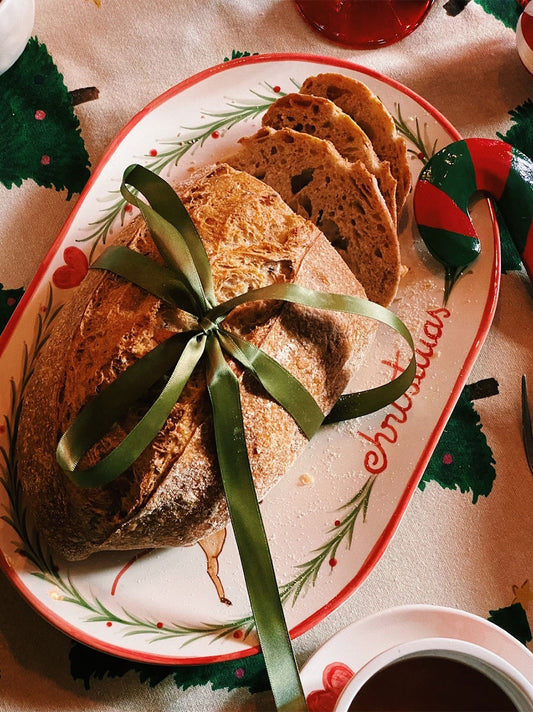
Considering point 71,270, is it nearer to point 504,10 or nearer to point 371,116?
point 371,116

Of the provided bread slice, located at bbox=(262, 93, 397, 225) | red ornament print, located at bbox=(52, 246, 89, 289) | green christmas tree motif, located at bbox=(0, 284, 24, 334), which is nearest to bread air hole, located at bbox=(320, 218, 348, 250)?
bread slice, located at bbox=(262, 93, 397, 225)

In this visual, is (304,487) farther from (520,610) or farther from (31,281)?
(31,281)

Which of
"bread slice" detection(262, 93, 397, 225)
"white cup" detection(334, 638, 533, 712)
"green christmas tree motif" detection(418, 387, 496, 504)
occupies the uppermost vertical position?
"bread slice" detection(262, 93, 397, 225)

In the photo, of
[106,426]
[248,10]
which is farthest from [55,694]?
[248,10]

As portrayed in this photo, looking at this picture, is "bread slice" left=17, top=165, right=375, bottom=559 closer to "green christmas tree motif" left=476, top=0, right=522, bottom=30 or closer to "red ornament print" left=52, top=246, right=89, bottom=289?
"red ornament print" left=52, top=246, right=89, bottom=289

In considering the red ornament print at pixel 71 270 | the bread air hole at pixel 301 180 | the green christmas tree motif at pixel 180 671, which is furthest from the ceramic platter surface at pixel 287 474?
the bread air hole at pixel 301 180

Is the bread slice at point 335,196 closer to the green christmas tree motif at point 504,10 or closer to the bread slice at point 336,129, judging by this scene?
the bread slice at point 336,129
